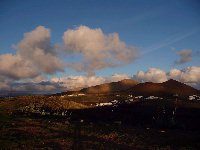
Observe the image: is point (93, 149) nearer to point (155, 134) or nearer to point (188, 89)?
Result: point (155, 134)

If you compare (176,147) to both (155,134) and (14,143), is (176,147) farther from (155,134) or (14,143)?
(14,143)

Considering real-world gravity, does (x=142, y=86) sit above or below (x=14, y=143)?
above

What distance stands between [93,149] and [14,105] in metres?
56.2

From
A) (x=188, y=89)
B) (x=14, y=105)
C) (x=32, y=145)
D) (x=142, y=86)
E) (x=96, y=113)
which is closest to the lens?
(x=32, y=145)

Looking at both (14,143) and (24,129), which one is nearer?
(14,143)

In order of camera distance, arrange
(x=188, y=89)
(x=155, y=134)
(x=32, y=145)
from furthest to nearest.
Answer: (x=188, y=89) → (x=155, y=134) → (x=32, y=145)

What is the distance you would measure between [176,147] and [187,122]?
22019 mm

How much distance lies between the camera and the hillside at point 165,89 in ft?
444

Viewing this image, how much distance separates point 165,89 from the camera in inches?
5497

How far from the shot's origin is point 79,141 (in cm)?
3111

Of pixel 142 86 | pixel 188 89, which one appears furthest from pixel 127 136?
pixel 142 86

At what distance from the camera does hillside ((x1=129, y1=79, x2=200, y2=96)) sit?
135375mm

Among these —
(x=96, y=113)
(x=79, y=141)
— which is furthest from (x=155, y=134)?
(x=96, y=113)

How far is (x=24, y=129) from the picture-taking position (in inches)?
1555
